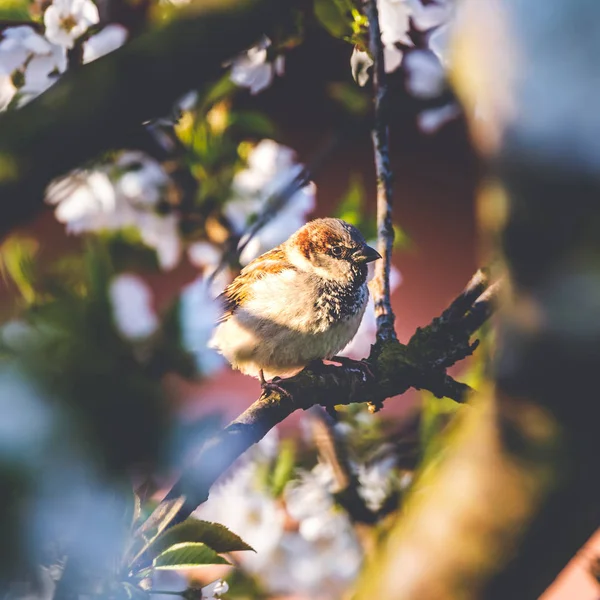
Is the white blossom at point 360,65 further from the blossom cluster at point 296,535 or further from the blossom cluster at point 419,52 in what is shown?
the blossom cluster at point 296,535

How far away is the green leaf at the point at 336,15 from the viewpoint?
120 centimetres

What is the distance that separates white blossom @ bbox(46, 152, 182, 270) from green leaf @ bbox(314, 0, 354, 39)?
520mm

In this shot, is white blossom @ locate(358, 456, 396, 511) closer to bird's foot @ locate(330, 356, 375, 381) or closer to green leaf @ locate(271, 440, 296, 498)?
green leaf @ locate(271, 440, 296, 498)

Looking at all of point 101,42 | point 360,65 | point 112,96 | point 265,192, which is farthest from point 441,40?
point 112,96

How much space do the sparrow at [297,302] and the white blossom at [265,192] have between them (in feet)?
0.53

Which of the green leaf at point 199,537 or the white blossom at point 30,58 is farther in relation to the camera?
the white blossom at point 30,58

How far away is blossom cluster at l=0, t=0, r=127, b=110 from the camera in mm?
A: 1096

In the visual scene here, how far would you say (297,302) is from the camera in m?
1.78

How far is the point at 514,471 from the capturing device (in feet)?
1.47

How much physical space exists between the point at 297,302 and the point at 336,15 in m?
0.73

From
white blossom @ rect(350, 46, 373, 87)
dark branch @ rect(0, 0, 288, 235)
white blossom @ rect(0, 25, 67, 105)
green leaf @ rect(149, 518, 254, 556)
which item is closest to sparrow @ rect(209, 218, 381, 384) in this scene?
white blossom @ rect(350, 46, 373, 87)

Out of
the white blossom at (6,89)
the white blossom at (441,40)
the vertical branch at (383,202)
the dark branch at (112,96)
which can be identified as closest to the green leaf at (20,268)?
the white blossom at (6,89)

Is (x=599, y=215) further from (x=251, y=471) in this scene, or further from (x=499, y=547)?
(x=251, y=471)

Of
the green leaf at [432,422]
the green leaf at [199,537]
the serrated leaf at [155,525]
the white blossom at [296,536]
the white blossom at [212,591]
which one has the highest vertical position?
the serrated leaf at [155,525]
